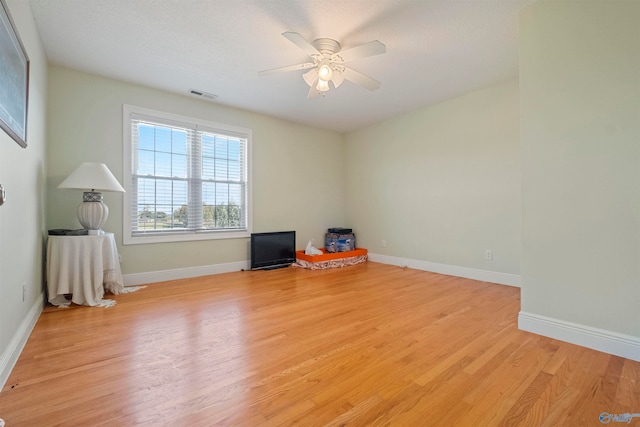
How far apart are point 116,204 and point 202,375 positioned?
2838 millimetres

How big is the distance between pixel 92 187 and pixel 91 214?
328 mm

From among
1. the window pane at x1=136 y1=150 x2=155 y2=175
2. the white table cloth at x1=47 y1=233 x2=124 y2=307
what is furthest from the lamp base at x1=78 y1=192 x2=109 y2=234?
the window pane at x1=136 y1=150 x2=155 y2=175

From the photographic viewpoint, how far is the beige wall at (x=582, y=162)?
184 cm

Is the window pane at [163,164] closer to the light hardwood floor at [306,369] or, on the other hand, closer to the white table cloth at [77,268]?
the white table cloth at [77,268]

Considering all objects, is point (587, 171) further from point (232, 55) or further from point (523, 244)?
point (232, 55)

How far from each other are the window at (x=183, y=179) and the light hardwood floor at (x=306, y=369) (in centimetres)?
126

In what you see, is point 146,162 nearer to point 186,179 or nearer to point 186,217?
point 186,179

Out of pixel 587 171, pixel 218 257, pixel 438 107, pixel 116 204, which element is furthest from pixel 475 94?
pixel 116 204

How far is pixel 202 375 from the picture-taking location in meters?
1.62

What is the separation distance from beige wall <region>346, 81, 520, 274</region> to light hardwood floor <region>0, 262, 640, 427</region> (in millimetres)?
1267

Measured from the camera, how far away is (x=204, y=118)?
416 centimetres

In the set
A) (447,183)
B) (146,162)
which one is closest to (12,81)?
(146,162)

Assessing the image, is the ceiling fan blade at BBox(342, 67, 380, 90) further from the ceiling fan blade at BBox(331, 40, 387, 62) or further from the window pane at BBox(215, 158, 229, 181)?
the window pane at BBox(215, 158, 229, 181)

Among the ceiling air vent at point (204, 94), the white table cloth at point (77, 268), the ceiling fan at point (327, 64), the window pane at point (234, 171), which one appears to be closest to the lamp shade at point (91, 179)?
the white table cloth at point (77, 268)
